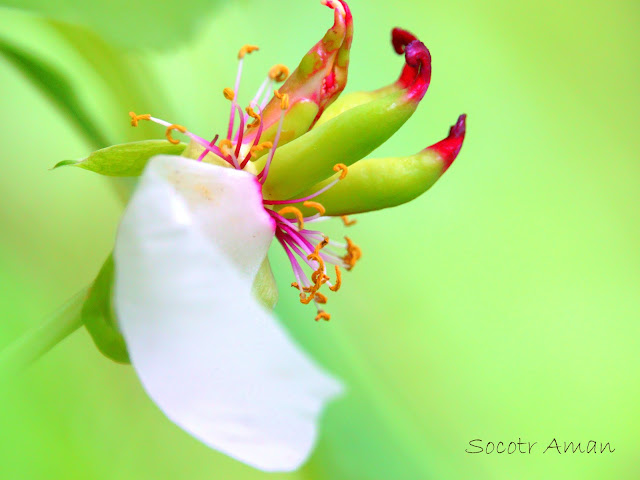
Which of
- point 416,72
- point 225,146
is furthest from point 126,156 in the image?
point 416,72

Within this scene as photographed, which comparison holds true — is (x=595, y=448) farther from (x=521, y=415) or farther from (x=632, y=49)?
(x=632, y=49)

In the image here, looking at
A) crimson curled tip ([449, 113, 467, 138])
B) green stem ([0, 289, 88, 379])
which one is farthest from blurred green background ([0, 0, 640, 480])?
crimson curled tip ([449, 113, 467, 138])

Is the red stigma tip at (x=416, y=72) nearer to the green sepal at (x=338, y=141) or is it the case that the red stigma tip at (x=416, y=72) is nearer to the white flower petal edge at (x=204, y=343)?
the green sepal at (x=338, y=141)

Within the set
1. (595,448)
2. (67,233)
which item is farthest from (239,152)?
(595,448)

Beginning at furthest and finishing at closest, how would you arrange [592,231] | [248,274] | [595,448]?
[592,231] < [595,448] < [248,274]

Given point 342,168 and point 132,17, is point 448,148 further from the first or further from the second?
point 132,17
